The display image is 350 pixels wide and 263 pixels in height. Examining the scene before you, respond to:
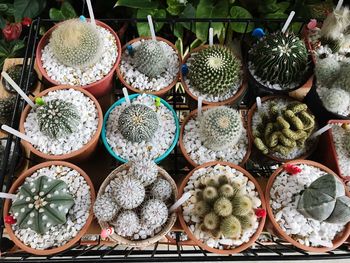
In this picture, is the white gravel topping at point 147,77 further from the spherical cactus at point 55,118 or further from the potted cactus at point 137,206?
the potted cactus at point 137,206

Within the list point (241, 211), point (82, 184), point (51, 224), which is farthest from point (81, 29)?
point (241, 211)

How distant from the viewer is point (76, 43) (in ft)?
4.44

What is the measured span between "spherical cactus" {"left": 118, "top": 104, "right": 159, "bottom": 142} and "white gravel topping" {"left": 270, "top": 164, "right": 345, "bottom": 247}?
516 mm

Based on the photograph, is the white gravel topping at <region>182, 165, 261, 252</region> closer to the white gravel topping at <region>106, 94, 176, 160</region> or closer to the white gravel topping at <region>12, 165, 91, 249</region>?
the white gravel topping at <region>106, 94, 176, 160</region>

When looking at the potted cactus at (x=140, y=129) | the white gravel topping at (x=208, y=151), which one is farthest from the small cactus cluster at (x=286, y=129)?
the potted cactus at (x=140, y=129)

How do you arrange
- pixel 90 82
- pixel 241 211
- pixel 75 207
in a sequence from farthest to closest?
pixel 90 82
pixel 75 207
pixel 241 211

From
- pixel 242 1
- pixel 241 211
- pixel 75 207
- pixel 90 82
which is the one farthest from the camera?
pixel 242 1

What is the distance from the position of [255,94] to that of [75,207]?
35.4 inches

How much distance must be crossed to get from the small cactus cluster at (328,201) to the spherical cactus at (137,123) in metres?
0.60

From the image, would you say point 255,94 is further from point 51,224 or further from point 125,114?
point 51,224

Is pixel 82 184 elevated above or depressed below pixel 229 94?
below

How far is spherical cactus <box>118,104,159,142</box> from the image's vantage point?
1.28 meters

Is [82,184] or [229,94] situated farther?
[229,94]

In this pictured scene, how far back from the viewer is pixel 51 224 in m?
1.13
